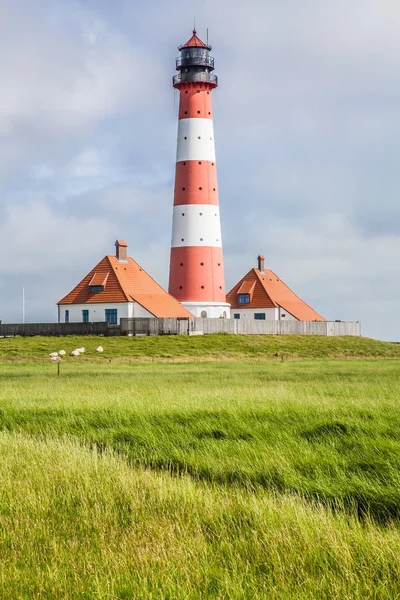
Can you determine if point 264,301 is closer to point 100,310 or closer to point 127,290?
point 127,290

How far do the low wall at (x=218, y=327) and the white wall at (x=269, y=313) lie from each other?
3.62 meters

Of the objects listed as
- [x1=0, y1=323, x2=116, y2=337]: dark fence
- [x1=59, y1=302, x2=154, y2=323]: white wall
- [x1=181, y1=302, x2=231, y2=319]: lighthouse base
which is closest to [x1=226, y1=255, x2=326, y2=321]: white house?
[x1=181, y1=302, x2=231, y2=319]: lighthouse base

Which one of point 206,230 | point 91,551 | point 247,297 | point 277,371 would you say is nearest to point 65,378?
point 277,371

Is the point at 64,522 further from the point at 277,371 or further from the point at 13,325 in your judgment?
the point at 13,325

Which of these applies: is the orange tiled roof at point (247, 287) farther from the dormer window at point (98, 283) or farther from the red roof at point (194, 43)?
the red roof at point (194, 43)

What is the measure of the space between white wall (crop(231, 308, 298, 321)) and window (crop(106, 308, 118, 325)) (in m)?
15.9

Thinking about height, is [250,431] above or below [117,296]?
below

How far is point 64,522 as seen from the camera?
863cm

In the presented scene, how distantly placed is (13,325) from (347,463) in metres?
52.0

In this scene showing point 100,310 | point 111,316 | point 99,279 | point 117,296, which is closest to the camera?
point 117,296

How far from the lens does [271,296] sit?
71.5 m

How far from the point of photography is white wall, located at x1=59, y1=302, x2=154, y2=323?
59.0m

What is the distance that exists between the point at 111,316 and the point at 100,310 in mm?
1081

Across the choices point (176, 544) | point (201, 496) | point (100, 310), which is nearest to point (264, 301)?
point (100, 310)
